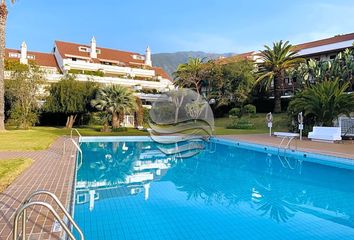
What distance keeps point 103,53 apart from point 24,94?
3213 centimetres

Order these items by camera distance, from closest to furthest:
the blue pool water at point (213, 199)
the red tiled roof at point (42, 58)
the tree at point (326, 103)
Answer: the blue pool water at point (213, 199), the tree at point (326, 103), the red tiled roof at point (42, 58)

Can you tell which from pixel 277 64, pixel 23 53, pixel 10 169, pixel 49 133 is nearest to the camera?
pixel 10 169

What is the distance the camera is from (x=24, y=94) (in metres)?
23.2

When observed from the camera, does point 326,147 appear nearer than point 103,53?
Yes

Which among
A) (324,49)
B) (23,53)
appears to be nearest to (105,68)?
(23,53)

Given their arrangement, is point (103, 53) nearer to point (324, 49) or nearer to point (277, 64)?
point (277, 64)

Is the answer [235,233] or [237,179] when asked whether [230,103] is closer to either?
[237,179]

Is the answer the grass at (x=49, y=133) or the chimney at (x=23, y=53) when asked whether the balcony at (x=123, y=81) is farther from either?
the grass at (x=49, y=133)

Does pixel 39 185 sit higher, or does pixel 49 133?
pixel 49 133

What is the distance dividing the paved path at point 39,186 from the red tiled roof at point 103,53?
1600 inches

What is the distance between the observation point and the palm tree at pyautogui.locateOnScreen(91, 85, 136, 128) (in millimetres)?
21766

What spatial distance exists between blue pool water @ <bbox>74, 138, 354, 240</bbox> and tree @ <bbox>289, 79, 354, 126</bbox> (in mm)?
7480

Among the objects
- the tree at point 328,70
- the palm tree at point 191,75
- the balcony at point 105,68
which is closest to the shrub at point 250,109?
the tree at point 328,70

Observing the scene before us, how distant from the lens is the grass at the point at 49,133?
12777 millimetres
